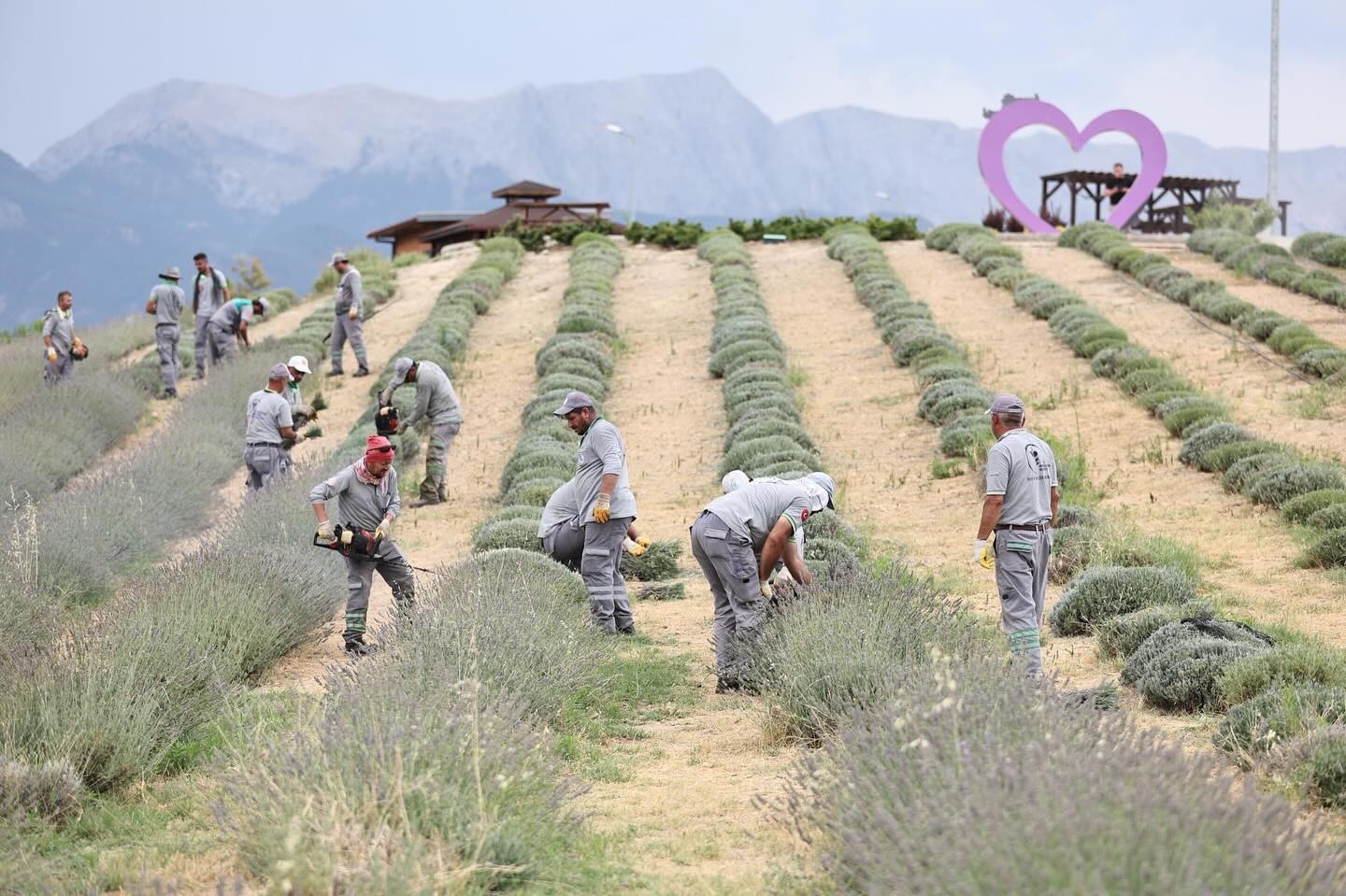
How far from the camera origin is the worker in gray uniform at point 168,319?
19.4 m

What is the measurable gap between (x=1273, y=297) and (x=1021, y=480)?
19.2 m

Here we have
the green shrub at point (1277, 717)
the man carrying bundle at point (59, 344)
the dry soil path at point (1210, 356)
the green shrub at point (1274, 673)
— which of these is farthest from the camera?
the man carrying bundle at point (59, 344)

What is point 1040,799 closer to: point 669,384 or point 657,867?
point 657,867

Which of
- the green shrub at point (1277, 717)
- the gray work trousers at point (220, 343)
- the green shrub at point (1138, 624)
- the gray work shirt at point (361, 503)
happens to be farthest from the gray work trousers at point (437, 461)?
the green shrub at point (1277, 717)

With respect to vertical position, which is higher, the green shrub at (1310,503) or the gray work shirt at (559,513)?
the gray work shirt at (559,513)

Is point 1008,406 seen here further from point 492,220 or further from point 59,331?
point 492,220

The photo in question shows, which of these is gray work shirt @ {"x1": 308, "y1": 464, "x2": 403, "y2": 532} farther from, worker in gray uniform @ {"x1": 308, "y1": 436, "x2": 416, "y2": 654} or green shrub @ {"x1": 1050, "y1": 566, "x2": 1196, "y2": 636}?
green shrub @ {"x1": 1050, "y1": 566, "x2": 1196, "y2": 636}

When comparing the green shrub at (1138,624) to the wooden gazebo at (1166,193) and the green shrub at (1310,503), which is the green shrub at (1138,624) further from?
the wooden gazebo at (1166,193)

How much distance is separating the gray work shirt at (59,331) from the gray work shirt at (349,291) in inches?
146

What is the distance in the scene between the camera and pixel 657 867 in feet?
17.1

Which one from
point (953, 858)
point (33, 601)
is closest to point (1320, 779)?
point (953, 858)

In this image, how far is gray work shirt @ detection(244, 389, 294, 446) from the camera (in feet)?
41.4

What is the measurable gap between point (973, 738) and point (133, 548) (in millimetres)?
9604

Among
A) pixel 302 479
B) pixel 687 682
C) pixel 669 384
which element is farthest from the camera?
pixel 669 384
